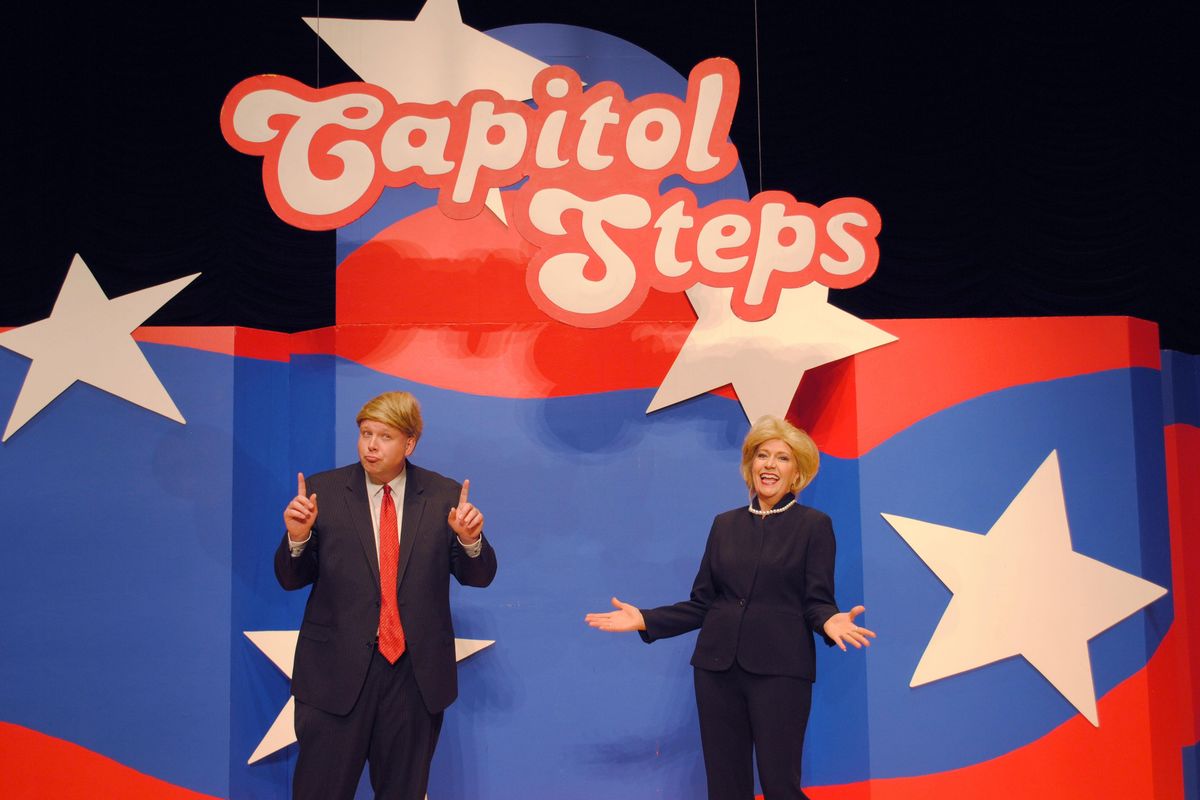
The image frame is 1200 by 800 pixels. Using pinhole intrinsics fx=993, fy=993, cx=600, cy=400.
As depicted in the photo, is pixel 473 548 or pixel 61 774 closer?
pixel 473 548

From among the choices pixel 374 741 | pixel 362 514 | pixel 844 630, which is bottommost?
pixel 374 741

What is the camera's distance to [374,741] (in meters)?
2.97

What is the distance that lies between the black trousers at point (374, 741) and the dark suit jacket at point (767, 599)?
2.57ft

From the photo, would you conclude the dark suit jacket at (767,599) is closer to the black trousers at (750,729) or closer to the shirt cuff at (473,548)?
the black trousers at (750,729)

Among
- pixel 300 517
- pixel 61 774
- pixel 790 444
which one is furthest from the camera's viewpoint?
pixel 61 774

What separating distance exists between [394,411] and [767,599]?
1.29 metres

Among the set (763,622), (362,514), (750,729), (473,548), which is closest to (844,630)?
(763,622)

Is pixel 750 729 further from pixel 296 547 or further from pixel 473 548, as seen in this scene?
pixel 296 547

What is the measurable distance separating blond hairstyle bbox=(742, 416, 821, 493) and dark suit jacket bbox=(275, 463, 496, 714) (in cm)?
91

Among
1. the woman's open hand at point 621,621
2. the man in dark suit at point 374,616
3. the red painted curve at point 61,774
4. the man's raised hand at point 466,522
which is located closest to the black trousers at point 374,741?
the man in dark suit at point 374,616

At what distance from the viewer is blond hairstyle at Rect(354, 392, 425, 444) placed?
305 cm

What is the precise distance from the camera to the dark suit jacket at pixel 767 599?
2.99 m

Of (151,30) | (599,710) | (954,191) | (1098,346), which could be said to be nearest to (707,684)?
(599,710)

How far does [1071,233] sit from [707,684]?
10.6ft
